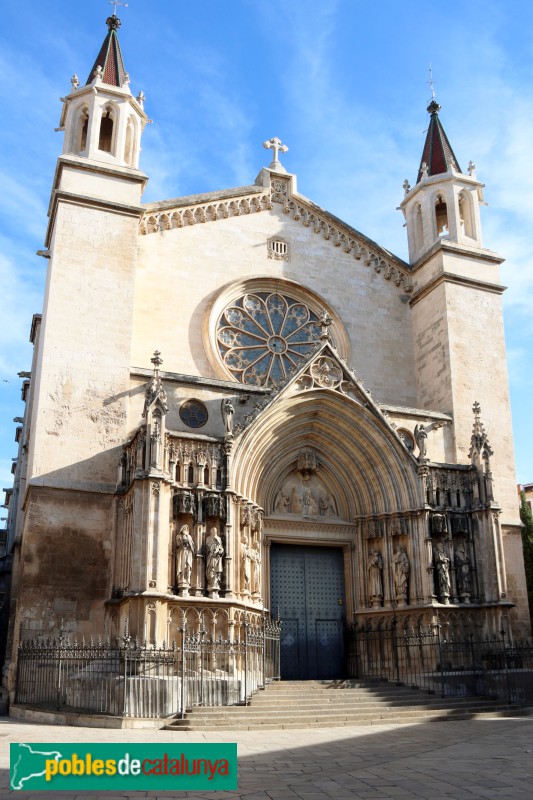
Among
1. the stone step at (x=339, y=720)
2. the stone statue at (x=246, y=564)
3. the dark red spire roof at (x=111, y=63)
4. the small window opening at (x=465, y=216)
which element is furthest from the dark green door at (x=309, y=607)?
the dark red spire roof at (x=111, y=63)

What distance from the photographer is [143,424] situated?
16.6 meters

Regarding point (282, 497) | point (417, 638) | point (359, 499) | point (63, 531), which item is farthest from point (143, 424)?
point (417, 638)

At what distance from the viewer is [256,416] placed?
18.2 m

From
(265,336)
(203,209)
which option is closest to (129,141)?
(203,209)

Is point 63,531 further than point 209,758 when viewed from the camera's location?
Yes

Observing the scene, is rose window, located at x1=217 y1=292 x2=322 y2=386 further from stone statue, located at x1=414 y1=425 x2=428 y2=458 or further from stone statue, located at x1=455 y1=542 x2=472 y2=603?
stone statue, located at x1=455 y1=542 x2=472 y2=603

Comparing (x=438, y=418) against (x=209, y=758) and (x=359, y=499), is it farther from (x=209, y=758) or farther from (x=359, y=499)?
(x=209, y=758)

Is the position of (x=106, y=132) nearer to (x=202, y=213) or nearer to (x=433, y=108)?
(x=202, y=213)

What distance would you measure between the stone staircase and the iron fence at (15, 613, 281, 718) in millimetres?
454

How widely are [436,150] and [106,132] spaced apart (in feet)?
35.0

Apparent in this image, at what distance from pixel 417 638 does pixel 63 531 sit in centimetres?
827

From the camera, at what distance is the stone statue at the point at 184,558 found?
16109mm

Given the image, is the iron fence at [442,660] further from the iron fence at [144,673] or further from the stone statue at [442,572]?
the iron fence at [144,673]

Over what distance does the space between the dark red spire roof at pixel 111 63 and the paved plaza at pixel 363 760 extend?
16.7 meters
